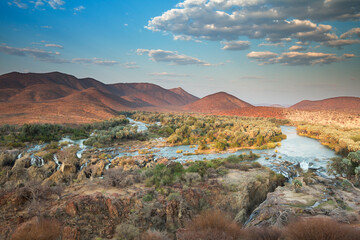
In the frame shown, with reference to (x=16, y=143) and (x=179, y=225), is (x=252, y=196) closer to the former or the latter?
(x=179, y=225)

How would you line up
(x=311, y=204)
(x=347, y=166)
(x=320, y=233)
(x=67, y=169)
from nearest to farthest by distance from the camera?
(x=320, y=233), (x=311, y=204), (x=347, y=166), (x=67, y=169)

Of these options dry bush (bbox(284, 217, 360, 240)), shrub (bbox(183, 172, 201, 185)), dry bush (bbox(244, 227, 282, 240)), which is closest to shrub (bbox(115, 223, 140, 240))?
dry bush (bbox(244, 227, 282, 240))

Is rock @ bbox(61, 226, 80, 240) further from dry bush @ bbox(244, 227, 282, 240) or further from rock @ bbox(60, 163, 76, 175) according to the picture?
rock @ bbox(60, 163, 76, 175)

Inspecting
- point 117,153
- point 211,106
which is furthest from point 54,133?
point 211,106

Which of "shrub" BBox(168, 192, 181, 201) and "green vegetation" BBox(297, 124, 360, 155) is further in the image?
"green vegetation" BBox(297, 124, 360, 155)

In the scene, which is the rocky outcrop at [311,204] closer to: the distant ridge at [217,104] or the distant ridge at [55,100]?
the distant ridge at [55,100]

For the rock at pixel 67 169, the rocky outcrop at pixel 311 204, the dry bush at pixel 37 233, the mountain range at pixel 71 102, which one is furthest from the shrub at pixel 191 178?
the mountain range at pixel 71 102

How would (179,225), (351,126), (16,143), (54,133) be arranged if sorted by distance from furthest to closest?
(351,126), (54,133), (16,143), (179,225)

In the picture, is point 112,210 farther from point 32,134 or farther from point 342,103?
point 342,103

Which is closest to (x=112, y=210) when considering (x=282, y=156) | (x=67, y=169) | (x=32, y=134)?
(x=67, y=169)
